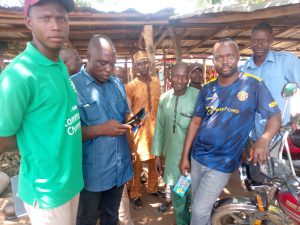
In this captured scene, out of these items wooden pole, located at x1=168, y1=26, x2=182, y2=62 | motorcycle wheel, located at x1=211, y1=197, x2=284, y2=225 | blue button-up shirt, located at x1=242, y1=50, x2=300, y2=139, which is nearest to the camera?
motorcycle wheel, located at x1=211, y1=197, x2=284, y2=225

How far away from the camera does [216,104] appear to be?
2031 mm

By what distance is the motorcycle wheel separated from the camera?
2230 mm

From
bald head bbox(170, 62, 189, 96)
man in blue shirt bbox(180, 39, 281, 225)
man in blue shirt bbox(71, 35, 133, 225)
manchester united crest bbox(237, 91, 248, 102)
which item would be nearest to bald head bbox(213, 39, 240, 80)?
man in blue shirt bbox(180, 39, 281, 225)

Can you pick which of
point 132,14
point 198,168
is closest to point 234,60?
point 198,168

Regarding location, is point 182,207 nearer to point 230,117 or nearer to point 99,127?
point 230,117

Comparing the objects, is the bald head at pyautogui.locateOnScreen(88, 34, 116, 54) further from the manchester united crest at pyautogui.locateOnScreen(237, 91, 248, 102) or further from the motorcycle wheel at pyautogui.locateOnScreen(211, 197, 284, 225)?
the motorcycle wheel at pyautogui.locateOnScreen(211, 197, 284, 225)

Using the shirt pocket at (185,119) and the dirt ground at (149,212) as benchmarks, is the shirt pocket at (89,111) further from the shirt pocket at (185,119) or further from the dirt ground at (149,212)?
the dirt ground at (149,212)

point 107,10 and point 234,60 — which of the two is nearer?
point 234,60

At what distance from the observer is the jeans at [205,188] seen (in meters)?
2.07

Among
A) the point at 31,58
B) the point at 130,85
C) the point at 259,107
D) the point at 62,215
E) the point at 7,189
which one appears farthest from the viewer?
the point at 7,189

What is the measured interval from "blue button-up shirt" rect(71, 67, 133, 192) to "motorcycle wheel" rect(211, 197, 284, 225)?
1.05 meters

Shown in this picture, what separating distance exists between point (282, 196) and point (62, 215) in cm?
178

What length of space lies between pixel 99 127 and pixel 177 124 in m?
1.12

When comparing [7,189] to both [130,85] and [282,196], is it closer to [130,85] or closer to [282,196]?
[130,85]
